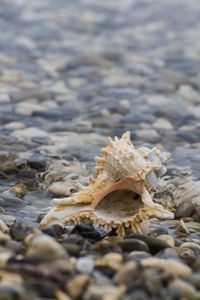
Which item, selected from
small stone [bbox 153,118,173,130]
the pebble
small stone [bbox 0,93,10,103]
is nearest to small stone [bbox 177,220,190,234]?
the pebble

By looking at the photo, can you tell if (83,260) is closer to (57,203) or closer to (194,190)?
(57,203)

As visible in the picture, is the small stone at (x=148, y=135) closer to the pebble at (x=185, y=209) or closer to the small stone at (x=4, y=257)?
the pebble at (x=185, y=209)

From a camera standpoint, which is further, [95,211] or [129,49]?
[129,49]

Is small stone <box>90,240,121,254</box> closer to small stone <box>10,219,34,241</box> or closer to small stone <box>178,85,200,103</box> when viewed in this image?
small stone <box>10,219,34,241</box>

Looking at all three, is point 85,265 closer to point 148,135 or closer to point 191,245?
point 191,245

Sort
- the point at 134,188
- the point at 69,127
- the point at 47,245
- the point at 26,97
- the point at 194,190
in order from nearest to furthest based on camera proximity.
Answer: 1. the point at 47,245
2. the point at 134,188
3. the point at 194,190
4. the point at 69,127
5. the point at 26,97

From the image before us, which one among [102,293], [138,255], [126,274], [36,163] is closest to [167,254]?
[138,255]

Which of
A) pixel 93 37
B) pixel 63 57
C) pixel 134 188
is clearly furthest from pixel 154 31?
pixel 134 188
